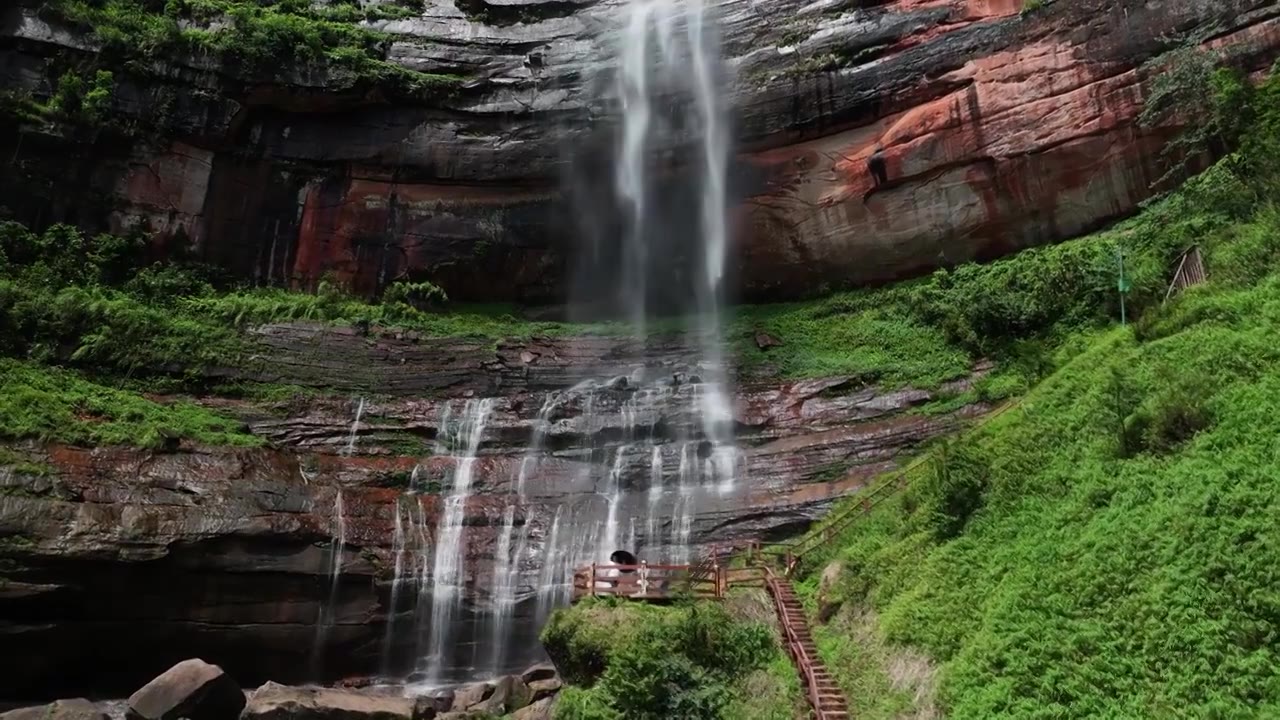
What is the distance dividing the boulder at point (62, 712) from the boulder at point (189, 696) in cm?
59

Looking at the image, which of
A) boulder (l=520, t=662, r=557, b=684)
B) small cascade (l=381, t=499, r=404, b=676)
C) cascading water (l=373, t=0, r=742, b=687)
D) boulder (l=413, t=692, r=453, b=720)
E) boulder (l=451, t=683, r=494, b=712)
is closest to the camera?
boulder (l=413, t=692, r=453, b=720)

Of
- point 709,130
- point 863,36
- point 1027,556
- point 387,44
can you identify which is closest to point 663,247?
point 709,130

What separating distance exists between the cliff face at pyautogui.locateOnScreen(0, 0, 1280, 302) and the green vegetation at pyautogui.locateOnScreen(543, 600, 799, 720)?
16335 mm

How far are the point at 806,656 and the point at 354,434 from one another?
1365cm

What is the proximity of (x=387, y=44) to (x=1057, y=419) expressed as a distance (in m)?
25.8

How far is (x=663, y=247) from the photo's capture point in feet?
98.5

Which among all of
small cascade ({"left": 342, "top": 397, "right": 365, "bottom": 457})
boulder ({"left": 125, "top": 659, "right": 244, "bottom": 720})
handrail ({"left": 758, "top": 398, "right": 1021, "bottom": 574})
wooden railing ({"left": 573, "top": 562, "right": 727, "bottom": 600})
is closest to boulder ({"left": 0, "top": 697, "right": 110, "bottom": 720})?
boulder ({"left": 125, "top": 659, "right": 244, "bottom": 720})

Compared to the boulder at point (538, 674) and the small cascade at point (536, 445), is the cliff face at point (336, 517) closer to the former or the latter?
the small cascade at point (536, 445)

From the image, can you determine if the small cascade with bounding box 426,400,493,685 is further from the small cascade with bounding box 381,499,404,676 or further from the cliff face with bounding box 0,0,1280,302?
the cliff face with bounding box 0,0,1280,302

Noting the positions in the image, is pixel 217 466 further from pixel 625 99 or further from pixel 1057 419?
pixel 625 99

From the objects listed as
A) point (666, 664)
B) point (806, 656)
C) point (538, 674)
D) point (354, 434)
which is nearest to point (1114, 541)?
point (806, 656)

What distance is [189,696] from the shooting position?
1418 cm

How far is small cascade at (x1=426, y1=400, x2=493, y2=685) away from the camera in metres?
17.2

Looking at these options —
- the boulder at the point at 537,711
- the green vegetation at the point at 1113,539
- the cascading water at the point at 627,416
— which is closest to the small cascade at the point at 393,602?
the cascading water at the point at 627,416
